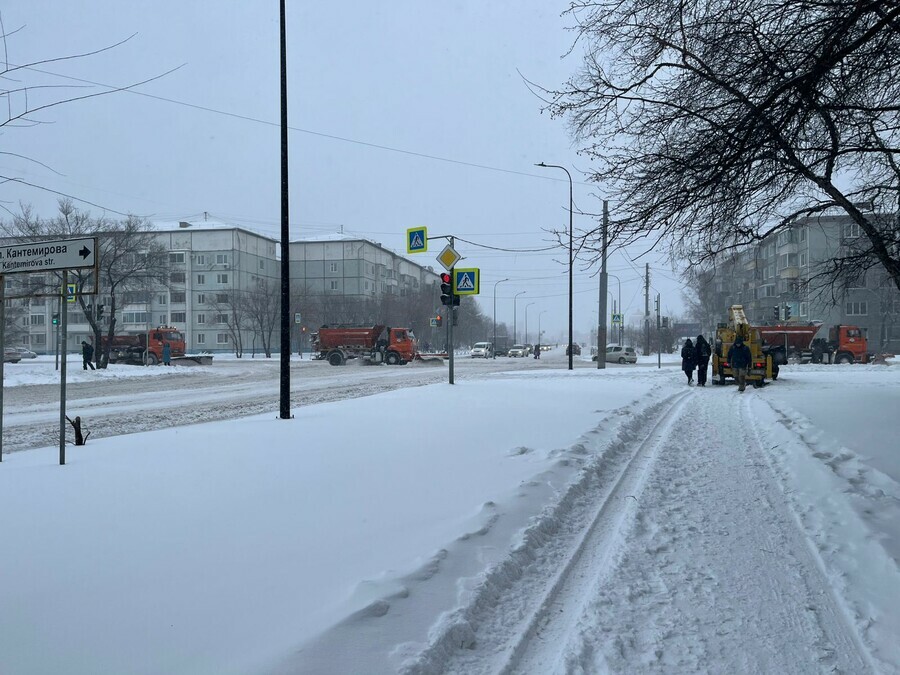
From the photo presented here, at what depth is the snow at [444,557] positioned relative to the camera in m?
3.48

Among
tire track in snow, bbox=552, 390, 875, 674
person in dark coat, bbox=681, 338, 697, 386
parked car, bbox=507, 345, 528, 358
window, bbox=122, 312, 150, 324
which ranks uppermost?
window, bbox=122, 312, 150, 324

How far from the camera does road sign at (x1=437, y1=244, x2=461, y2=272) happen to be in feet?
61.7

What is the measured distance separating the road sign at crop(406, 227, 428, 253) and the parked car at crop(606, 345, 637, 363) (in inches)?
1310

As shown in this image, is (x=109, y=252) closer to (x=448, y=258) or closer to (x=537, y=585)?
(x=448, y=258)

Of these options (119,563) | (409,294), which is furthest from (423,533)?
(409,294)

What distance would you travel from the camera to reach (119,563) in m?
4.33

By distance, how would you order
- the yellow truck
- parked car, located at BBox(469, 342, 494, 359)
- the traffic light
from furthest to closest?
parked car, located at BBox(469, 342, 494, 359) → the yellow truck → the traffic light

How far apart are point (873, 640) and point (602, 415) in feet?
29.4

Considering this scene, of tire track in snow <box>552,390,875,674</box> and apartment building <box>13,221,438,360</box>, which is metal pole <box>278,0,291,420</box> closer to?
tire track in snow <box>552,390,875,674</box>

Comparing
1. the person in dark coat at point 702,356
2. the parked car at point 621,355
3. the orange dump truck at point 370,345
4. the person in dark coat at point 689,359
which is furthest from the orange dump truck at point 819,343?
the orange dump truck at point 370,345

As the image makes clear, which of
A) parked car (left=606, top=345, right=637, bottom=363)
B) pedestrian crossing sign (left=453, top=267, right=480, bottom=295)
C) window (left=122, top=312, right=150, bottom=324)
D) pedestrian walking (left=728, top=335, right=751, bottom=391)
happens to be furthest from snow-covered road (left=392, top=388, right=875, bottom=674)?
window (left=122, top=312, right=150, bottom=324)

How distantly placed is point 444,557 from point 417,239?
1659cm

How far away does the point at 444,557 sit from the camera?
4.70 metres

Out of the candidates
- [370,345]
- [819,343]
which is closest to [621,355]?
[819,343]
